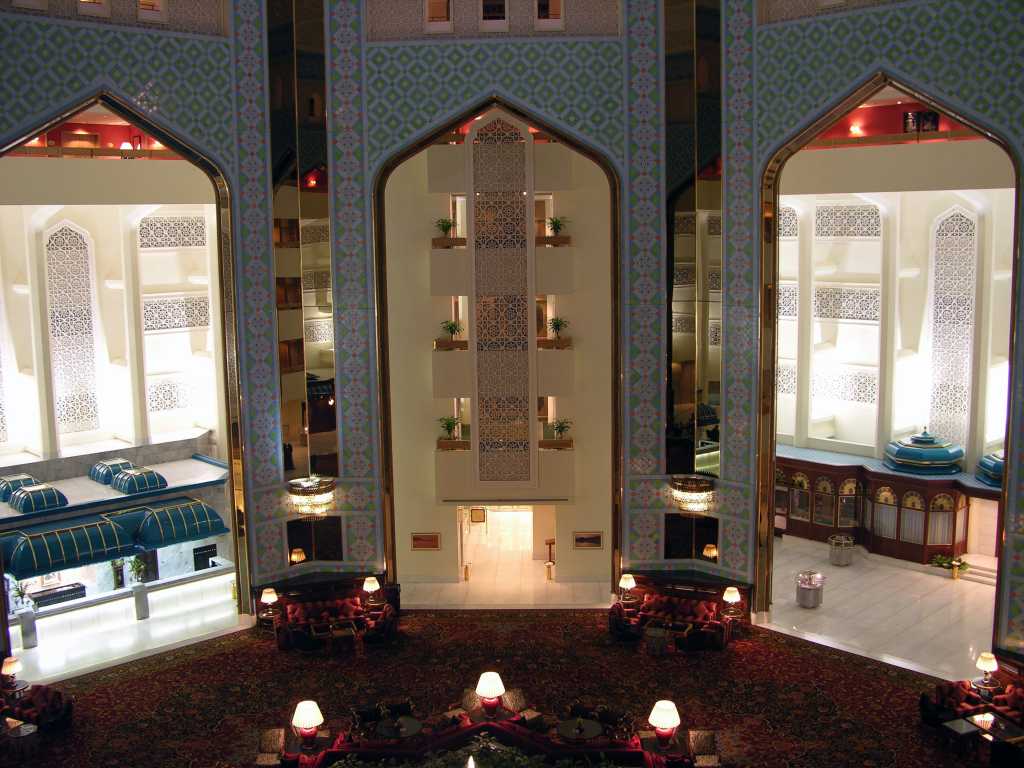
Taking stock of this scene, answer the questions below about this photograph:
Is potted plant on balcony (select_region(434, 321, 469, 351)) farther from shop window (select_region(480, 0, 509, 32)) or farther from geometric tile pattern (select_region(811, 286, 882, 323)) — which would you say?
geometric tile pattern (select_region(811, 286, 882, 323))

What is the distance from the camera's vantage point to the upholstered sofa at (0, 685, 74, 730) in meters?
9.93

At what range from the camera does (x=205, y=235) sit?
1609 cm

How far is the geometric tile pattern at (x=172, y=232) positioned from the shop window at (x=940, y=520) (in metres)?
11.0

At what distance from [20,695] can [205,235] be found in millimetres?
7730

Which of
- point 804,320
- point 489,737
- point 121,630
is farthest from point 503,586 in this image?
point 804,320

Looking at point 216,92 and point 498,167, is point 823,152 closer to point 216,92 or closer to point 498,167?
point 498,167

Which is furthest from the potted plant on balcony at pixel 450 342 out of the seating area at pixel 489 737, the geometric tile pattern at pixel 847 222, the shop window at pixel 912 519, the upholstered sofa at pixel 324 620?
the shop window at pixel 912 519

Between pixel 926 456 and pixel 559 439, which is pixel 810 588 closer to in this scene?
pixel 926 456

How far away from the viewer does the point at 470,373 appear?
43.8ft

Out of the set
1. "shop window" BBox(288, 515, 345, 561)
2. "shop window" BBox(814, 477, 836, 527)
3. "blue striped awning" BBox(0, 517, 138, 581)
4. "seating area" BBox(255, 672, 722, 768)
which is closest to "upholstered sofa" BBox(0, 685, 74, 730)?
"seating area" BBox(255, 672, 722, 768)

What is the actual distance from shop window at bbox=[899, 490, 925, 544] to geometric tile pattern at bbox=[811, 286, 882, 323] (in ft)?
8.63

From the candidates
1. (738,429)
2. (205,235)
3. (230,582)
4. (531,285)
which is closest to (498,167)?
(531,285)

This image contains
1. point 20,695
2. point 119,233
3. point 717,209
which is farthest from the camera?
point 119,233

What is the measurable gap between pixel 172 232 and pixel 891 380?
10.6m
